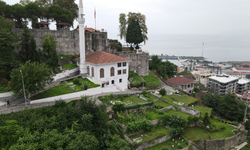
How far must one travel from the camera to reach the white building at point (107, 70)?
1147 inches

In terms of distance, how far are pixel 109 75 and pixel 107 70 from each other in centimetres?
105

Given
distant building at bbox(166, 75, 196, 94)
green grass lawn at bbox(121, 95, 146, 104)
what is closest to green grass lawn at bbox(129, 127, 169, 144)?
green grass lawn at bbox(121, 95, 146, 104)

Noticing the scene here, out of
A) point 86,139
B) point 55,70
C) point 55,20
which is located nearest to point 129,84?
point 55,70

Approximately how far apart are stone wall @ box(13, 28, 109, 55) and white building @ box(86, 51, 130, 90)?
9.84m

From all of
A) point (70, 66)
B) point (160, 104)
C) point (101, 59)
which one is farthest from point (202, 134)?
point (70, 66)

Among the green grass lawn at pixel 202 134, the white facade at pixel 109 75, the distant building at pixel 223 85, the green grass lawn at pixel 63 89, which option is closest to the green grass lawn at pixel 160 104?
the green grass lawn at pixel 202 134

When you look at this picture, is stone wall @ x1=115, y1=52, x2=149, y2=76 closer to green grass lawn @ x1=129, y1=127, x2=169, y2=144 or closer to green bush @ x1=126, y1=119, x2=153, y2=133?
green grass lawn @ x1=129, y1=127, x2=169, y2=144

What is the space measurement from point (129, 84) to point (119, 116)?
12557mm

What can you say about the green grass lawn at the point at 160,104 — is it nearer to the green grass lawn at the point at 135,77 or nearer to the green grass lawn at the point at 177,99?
the green grass lawn at the point at 177,99

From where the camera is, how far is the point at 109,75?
30031 millimetres

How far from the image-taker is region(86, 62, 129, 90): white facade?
95.7 ft

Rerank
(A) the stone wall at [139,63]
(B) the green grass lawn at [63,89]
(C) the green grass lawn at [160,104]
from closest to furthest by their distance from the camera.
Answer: (B) the green grass lawn at [63,89], (C) the green grass lawn at [160,104], (A) the stone wall at [139,63]

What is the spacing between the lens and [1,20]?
93.7ft

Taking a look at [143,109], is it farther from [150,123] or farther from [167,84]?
[167,84]
